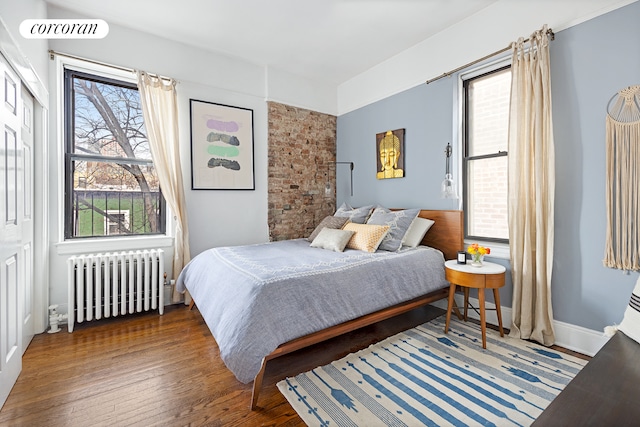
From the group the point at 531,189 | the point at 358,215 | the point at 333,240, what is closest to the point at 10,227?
the point at 333,240

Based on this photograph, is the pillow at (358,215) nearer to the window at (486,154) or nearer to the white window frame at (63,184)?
the window at (486,154)

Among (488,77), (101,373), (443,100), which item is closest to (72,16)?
(101,373)

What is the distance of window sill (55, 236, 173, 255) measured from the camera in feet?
9.14

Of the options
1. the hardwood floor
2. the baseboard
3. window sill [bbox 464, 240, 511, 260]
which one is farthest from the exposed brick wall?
the baseboard

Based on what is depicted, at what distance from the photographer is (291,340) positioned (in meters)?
1.79

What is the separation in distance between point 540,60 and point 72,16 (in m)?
4.19

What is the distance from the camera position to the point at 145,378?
75.2 inches

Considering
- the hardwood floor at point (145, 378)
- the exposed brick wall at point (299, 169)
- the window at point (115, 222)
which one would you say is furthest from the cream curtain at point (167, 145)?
the exposed brick wall at point (299, 169)

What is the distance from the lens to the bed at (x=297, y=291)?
65.3 inches

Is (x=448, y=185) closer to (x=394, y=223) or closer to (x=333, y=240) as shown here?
(x=394, y=223)

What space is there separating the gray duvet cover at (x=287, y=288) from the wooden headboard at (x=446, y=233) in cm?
26

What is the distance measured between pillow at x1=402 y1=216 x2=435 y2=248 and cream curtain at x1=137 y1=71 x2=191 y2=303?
7.93 ft

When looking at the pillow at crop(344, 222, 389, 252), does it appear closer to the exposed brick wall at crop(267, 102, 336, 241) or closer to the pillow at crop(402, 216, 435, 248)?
the pillow at crop(402, 216, 435, 248)

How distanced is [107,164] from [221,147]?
1192 millimetres
